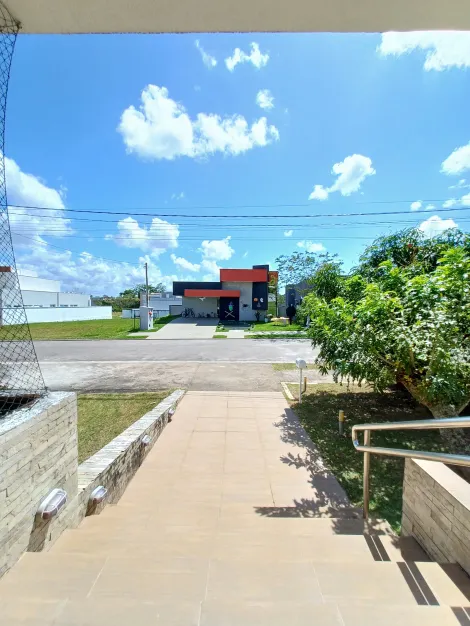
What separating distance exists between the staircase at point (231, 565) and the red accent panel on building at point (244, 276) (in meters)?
23.2

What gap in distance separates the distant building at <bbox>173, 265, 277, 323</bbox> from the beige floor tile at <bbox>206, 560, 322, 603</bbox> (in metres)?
24.8

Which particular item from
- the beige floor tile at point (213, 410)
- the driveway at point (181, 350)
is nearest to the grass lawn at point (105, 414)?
the beige floor tile at point (213, 410)

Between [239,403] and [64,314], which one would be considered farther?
[64,314]

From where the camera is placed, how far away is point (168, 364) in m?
11.1

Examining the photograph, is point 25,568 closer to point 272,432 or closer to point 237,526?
point 237,526

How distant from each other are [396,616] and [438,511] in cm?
100

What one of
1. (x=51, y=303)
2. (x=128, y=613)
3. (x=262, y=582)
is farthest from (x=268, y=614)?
(x=51, y=303)

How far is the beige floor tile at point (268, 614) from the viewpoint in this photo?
124 centimetres

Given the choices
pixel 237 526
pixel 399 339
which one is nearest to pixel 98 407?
pixel 237 526

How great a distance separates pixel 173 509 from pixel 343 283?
17.7 ft

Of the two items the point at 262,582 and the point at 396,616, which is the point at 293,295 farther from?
the point at 396,616

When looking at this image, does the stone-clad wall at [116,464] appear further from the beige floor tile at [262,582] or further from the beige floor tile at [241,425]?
the beige floor tile at [262,582]

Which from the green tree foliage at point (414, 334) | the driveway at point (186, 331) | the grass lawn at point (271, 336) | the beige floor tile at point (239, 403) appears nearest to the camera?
the green tree foliage at point (414, 334)

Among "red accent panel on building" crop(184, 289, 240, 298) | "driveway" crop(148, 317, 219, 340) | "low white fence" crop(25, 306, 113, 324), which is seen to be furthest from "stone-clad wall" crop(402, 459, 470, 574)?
"low white fence" crop(25, 306, 113, 324)
